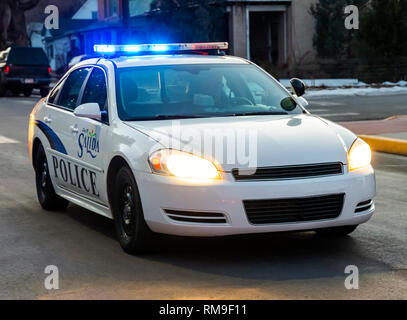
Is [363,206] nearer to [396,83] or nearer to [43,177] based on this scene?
[43,177]

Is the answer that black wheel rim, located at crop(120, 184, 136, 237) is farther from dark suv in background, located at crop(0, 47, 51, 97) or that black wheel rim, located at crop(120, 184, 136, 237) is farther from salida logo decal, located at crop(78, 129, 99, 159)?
dark suv in background, located at crop(0, 47, 51, 97)

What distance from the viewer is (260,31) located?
4569 centimetres

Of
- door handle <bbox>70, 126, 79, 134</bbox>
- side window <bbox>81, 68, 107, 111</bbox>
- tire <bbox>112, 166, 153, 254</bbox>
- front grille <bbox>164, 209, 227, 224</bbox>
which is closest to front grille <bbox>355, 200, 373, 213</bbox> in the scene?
front grille <bbox>164, 209, 227, 224</bbox>

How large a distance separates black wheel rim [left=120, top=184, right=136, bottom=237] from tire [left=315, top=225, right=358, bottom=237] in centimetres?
157

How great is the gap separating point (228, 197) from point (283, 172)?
44 cm

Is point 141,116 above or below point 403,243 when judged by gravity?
above

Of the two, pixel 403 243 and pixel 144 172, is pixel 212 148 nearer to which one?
pixel 144 172

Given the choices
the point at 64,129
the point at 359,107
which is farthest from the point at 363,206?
the point at 359,107

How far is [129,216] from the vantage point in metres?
7.06

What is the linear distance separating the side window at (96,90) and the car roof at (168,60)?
17 centimetres

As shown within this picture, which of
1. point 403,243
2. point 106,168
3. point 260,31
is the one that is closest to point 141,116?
point 106,168

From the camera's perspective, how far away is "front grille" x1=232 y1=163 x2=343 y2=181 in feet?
21.3

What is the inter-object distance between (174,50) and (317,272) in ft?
11.0

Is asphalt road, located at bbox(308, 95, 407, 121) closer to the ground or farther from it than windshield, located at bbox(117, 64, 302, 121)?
closer to the ground
